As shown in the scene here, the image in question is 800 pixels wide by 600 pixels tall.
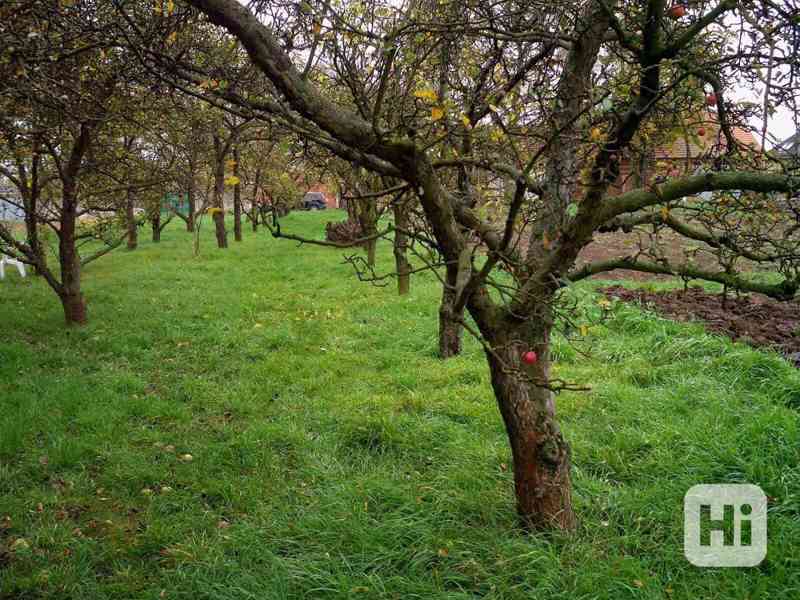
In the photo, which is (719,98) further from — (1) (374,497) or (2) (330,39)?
(1) (374,497)

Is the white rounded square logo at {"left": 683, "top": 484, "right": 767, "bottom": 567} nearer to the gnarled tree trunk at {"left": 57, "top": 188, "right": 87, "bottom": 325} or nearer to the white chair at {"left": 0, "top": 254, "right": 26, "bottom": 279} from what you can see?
the gnarled tree trunk at {"left": 57, "top": 188, "right": 87, "bottom": 325}

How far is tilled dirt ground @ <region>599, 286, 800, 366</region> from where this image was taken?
6.61 meters

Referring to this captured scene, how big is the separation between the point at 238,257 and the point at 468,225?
13.1 metres

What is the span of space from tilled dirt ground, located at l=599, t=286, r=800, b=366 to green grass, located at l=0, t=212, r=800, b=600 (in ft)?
1.50

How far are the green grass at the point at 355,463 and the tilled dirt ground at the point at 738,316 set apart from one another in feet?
1.50

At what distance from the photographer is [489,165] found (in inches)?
115

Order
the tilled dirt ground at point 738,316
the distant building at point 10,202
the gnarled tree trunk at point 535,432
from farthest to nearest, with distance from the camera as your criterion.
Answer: the distant building at point 10,202, the tilled dirt ground at point 738,316, the gnarled tree trunk at point 535,432

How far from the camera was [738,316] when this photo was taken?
25.4 feet

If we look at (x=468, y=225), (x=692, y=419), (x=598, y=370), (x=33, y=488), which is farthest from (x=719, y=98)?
(x=33, y=488)

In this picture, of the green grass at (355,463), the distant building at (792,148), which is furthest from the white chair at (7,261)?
the distant building at (792,148)

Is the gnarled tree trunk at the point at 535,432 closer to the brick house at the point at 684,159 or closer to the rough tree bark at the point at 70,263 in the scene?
the brick house at the point at 684,159

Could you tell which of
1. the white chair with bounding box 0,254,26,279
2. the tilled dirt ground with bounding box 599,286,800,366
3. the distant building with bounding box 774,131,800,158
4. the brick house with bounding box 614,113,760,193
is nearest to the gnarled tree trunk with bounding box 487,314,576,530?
the brick house with bounding box 614,113,760,193

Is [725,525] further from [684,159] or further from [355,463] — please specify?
[355,463]

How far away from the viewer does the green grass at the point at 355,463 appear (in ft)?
10.4
